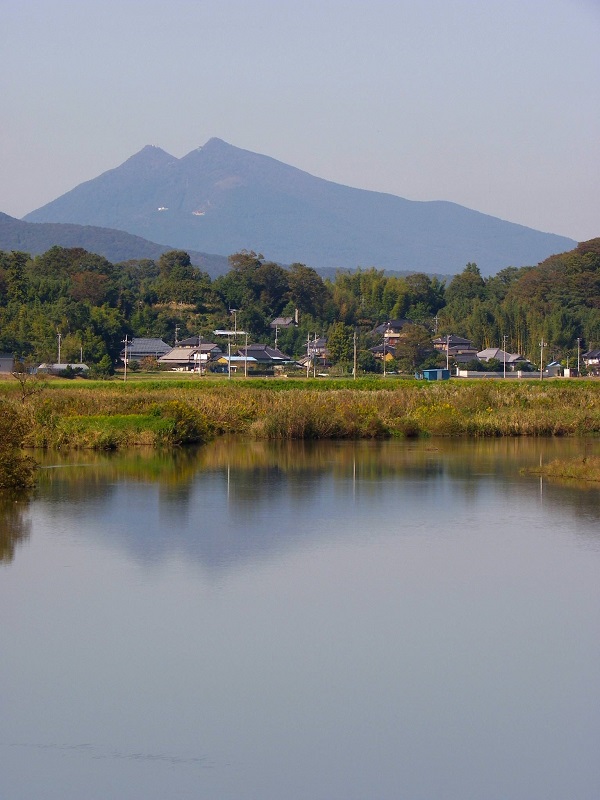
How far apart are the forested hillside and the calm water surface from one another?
3888 cm

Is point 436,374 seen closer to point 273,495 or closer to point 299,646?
point 273,495

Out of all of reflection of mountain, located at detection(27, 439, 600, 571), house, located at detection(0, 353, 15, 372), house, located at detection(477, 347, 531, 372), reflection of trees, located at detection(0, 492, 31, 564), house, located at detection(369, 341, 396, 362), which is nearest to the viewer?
reflection of trees, located at detection(0, 492, 31, 564)

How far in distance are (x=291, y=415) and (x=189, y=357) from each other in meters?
35.0

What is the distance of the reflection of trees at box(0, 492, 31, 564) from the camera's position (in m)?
11.4

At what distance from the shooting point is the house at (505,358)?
60.8 metres

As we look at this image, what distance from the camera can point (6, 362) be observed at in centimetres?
4809

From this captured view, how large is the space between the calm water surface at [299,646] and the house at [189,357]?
42.0 meters

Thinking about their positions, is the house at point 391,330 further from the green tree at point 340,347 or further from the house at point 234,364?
the house at point 234,364

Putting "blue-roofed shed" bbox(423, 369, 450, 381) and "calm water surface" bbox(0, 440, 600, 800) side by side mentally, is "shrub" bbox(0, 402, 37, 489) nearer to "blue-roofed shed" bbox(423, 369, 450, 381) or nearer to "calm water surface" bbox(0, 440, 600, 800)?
"calm water surface" bbox(0, 440, 600, 800)

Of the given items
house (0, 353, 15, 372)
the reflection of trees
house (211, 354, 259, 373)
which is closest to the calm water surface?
the reflection of trees

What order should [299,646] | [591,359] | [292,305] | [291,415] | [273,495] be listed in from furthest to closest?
[292,305] → [591,359] → [291,415] → [273,495] → [299,646]

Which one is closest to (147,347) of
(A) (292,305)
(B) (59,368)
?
(A) (292,305)

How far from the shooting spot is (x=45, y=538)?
39.1ft

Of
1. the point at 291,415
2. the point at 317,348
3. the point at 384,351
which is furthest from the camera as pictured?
the point at 317,348
